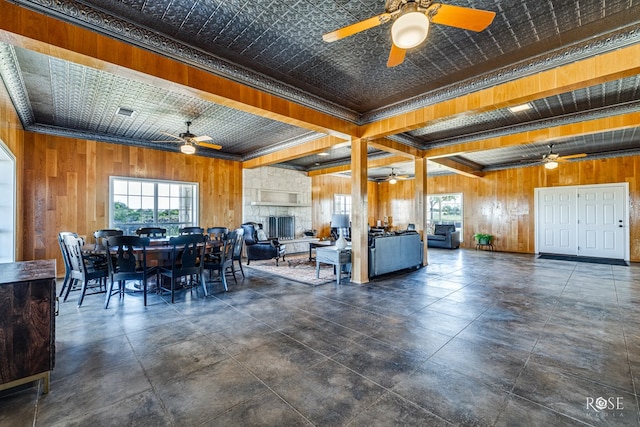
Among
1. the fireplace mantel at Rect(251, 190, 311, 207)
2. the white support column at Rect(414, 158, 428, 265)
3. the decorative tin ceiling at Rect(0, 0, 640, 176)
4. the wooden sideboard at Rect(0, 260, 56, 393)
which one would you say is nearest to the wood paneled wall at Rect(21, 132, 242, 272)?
the decorative tin ceiling at Rect(0, 0, 640, 176)

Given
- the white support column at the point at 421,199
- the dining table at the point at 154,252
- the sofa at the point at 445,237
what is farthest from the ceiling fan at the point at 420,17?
the sofa at the point at 445,237

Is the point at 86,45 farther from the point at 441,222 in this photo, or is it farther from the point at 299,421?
the point at 441,222

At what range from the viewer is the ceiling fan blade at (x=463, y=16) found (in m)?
1.88

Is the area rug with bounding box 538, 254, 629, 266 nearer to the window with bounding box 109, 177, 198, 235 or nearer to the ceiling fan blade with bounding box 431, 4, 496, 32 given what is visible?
the ceiling fan blade with bounding box 431, 4, 496, 32

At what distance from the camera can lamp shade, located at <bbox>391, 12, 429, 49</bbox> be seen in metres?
1.92

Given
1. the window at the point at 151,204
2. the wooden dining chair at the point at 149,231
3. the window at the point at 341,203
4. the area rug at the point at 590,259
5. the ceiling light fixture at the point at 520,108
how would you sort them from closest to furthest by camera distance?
the ceiling light fixture at the point at 520,108 < the wooden dining chair at the point at 149,231 < the window at the point at 151,204 < the area rug at the point at 590,259 < the window at the point at 341,203

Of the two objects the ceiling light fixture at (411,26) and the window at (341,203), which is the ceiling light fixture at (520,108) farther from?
the window at (341,203)

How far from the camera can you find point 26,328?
1.90 meters

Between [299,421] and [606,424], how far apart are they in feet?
5.78

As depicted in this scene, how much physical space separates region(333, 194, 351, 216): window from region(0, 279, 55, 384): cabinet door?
32.4 feet

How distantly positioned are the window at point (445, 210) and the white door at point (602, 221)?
3.43 m

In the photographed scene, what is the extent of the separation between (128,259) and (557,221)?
10.9 metres

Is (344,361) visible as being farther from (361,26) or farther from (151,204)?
(151,204)

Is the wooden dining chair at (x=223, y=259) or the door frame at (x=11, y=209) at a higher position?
the door frame at (x=11, y=209)
